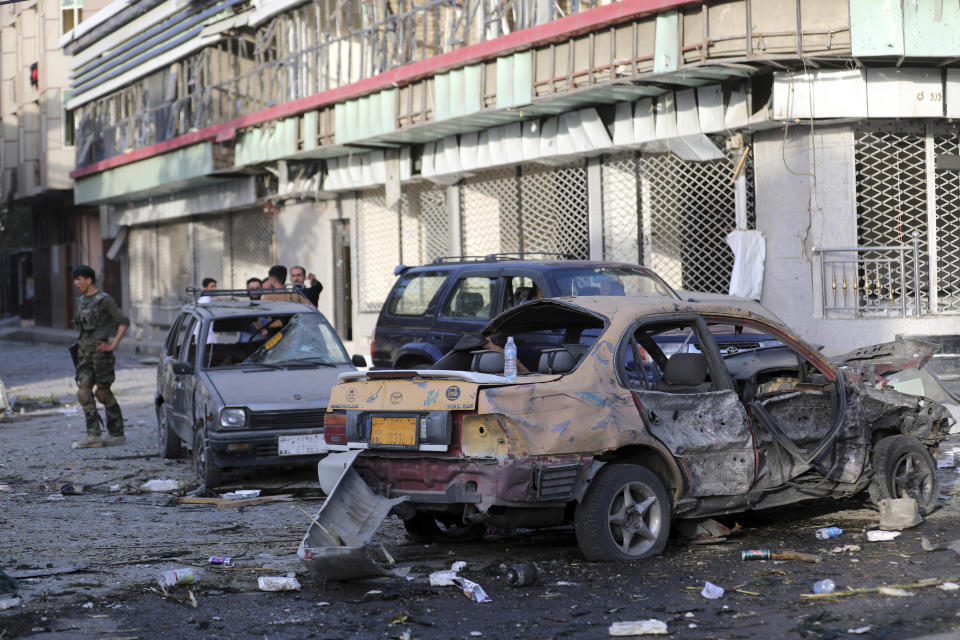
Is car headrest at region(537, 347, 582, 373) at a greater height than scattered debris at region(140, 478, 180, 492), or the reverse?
car headrest at region(537, 347, 582, 373)

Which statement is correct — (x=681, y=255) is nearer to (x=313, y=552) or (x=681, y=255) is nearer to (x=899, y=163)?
(x=899, y=163)

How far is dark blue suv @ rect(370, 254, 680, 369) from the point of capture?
11.0 metres

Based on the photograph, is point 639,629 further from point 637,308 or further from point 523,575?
point 637,308

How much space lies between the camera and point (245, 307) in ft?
38.4

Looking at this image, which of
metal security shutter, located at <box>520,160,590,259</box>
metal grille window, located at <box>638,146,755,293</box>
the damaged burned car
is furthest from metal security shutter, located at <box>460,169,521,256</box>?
the damaged burned car

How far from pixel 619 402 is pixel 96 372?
8.35 metres

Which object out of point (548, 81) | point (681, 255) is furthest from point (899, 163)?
point (548, 81)

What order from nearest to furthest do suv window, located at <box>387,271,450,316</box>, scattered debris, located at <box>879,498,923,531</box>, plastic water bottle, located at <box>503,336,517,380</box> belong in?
1. plastic water bottle, located at <box>503,336,517,380</box>
2. scattered debris, located at <box>879,498,923,531</box>
3. suv window, located at <box>387,271,450,316</box>

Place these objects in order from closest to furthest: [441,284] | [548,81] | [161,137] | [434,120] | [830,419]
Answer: [830,419] → [441,284] → [548,81] → [434,120] → [161,137]

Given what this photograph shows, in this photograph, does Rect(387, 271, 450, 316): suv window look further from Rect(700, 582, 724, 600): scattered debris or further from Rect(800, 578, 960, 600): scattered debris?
Rect(800, 578, 960, 600): scattered debris

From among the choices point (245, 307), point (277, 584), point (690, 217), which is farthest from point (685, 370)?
point (690, 217)

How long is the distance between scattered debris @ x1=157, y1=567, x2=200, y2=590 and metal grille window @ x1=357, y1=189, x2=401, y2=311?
17.3 metres

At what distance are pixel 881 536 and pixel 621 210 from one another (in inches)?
444

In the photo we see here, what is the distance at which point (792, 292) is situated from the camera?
15.1 meters
